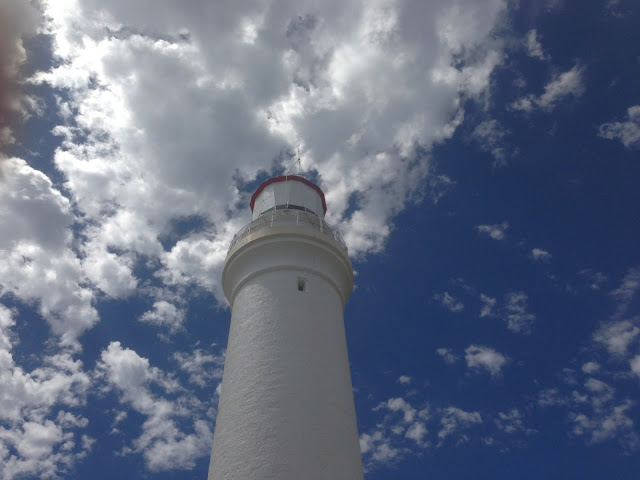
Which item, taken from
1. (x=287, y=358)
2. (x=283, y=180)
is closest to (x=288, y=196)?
(x=283, y=180)

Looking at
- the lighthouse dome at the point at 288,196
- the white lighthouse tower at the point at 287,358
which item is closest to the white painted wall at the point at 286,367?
the white lighthouse tower at the point at 287,358

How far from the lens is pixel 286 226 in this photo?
1411cm

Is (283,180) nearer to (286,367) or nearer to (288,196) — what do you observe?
(288,196)

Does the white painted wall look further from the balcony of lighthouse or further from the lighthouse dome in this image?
the lighthouse dome

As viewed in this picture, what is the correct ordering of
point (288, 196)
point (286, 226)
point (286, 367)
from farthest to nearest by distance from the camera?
point (288, 196)
point (286, 226)
point (286, 367)

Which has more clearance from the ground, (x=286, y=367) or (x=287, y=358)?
(x=287, y=358)

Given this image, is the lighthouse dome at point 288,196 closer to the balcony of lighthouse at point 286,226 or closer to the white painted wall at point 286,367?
the balcony of lighthouse at point 286,226

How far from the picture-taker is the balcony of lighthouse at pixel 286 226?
46.2 feet

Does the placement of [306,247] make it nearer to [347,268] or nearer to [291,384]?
[347,268]

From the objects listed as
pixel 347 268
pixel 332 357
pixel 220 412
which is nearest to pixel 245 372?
pixel 220 412

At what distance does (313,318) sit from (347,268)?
8.20 feet

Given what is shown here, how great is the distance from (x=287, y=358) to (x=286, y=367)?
233mm

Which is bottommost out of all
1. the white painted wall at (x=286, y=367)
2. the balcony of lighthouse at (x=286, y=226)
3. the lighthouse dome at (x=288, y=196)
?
the white painted wall at (x=286, y=367)

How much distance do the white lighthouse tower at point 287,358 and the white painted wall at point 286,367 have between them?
2 centimetres
